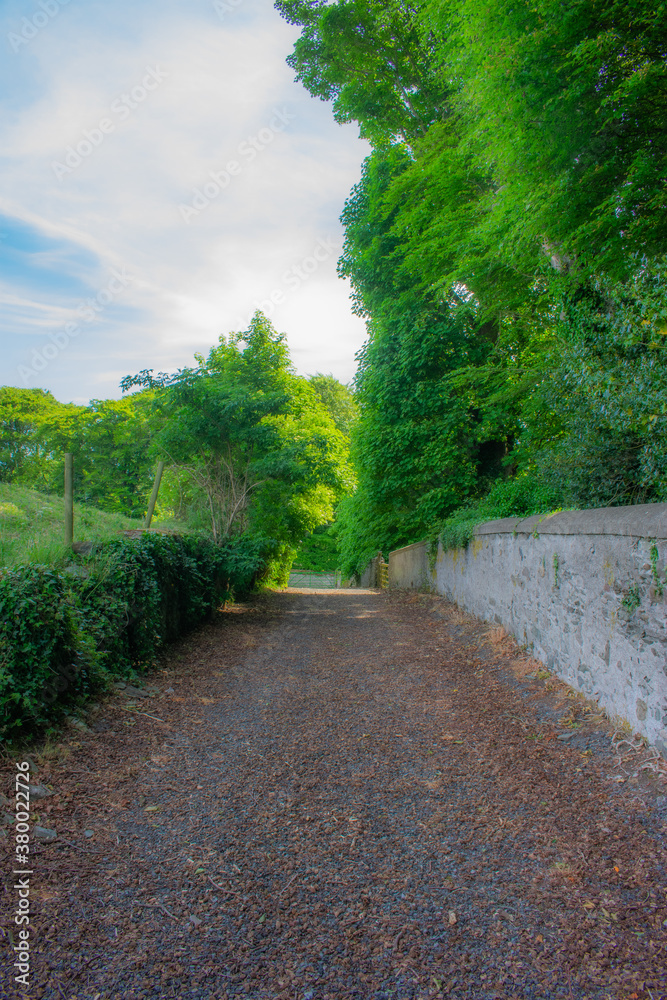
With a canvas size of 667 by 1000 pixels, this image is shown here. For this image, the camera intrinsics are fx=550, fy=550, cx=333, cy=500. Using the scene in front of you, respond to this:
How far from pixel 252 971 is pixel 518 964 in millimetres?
1024

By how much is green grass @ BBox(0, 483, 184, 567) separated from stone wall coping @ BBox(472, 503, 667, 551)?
4.55 metres

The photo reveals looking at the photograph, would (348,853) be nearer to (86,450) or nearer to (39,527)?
(39,527)

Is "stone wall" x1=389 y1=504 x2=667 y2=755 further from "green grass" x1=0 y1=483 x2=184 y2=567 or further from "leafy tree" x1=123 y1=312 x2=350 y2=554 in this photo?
"leafy tree" x1=123 y1=312 x2=350 y2=554

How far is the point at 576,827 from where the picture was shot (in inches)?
120

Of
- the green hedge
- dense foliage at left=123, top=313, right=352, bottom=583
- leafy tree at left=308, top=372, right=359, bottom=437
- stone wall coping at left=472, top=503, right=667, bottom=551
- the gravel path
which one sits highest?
leafy tree at left=308, top=372, right=359, bottom=437

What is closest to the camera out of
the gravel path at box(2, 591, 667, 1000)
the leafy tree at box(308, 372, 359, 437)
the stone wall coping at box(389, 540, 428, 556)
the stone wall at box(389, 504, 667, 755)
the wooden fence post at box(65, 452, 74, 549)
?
the gravel path at box(2, 591, 667, 1000)

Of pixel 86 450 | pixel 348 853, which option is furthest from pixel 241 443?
pixel 348 853

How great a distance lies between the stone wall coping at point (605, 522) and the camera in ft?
11.7

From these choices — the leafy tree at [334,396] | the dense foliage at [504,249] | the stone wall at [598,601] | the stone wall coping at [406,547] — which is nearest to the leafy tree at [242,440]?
the dense foliage at [504,249]

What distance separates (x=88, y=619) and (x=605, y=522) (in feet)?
14.6

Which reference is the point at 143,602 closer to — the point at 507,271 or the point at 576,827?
the point at 576,827

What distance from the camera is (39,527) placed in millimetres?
5855

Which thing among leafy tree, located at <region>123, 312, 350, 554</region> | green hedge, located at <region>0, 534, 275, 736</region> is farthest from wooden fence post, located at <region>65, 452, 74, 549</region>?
leafy tree, located at <region>123, 312, 350, 554</region>

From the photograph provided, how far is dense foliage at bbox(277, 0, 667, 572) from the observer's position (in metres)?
5.19
